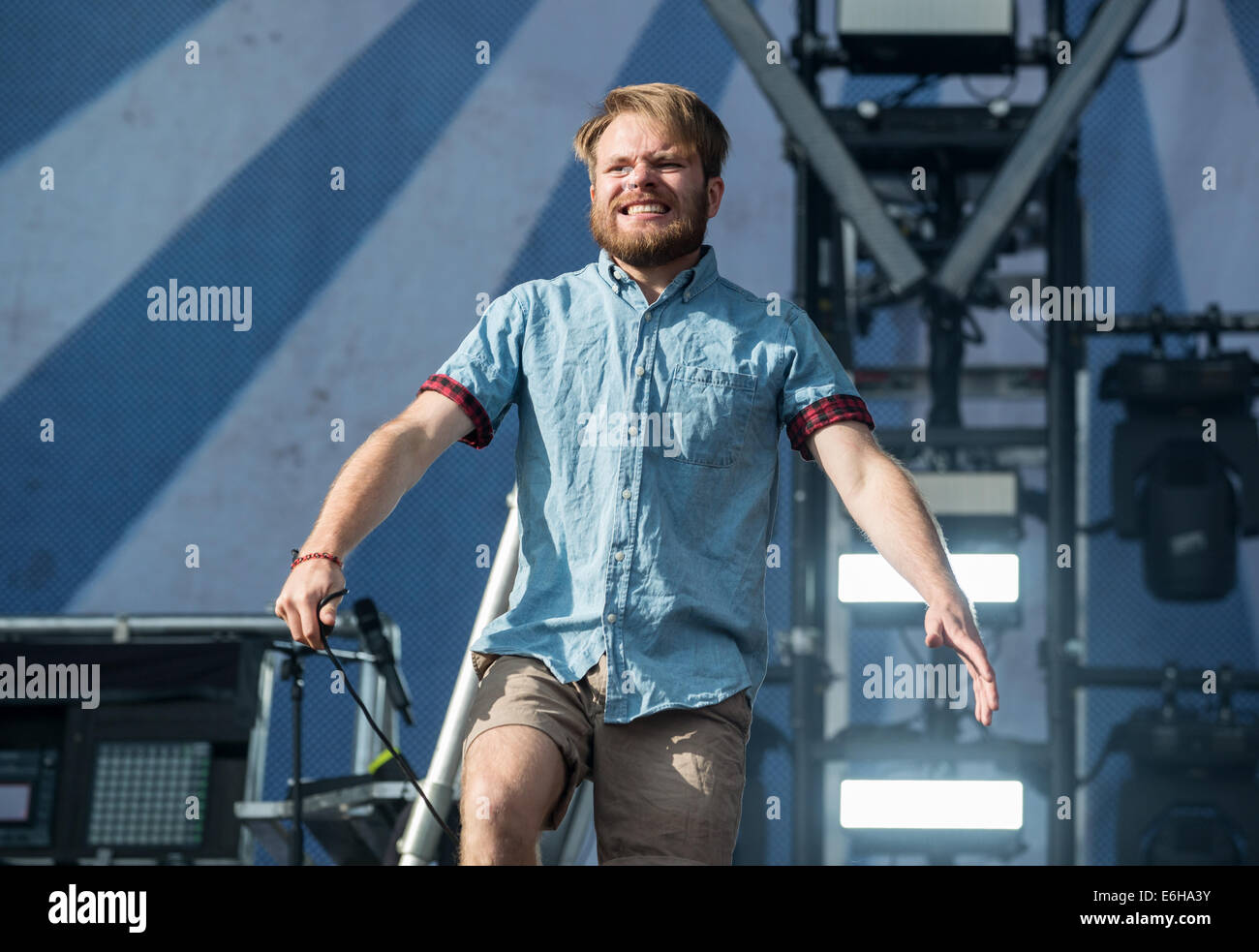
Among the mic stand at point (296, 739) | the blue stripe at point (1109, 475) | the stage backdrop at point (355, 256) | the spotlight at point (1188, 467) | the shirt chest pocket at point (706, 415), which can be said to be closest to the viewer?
the shirt chest pocket at point (706, 415)

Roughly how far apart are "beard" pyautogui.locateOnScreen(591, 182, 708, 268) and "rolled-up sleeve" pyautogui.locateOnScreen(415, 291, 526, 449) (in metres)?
0.14

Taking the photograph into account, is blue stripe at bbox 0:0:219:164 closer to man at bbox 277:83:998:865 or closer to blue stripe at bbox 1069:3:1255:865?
blue stripe at bbox 1069:3:1255:865

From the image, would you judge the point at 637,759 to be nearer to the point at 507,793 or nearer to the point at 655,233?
the point at 507,793

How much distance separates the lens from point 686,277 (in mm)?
1679

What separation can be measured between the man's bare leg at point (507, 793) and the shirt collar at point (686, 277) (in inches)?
21.8

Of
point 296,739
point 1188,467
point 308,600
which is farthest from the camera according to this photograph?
point 1188,467

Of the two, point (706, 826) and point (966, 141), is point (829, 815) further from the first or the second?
point (706, 826)

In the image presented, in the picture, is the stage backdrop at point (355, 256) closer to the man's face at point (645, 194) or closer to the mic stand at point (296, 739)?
the mic stand at point (296, 739)

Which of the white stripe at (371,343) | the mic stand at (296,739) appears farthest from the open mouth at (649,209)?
the white stripe at (371,343)

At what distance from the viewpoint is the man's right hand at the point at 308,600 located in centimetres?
136

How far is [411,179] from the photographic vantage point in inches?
193

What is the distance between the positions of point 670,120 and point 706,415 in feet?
1.13

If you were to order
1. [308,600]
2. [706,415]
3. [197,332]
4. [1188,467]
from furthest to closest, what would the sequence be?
[197,332]
[1188,467]
[706,415]
[308,600]

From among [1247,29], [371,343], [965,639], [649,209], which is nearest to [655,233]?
[649,209]
